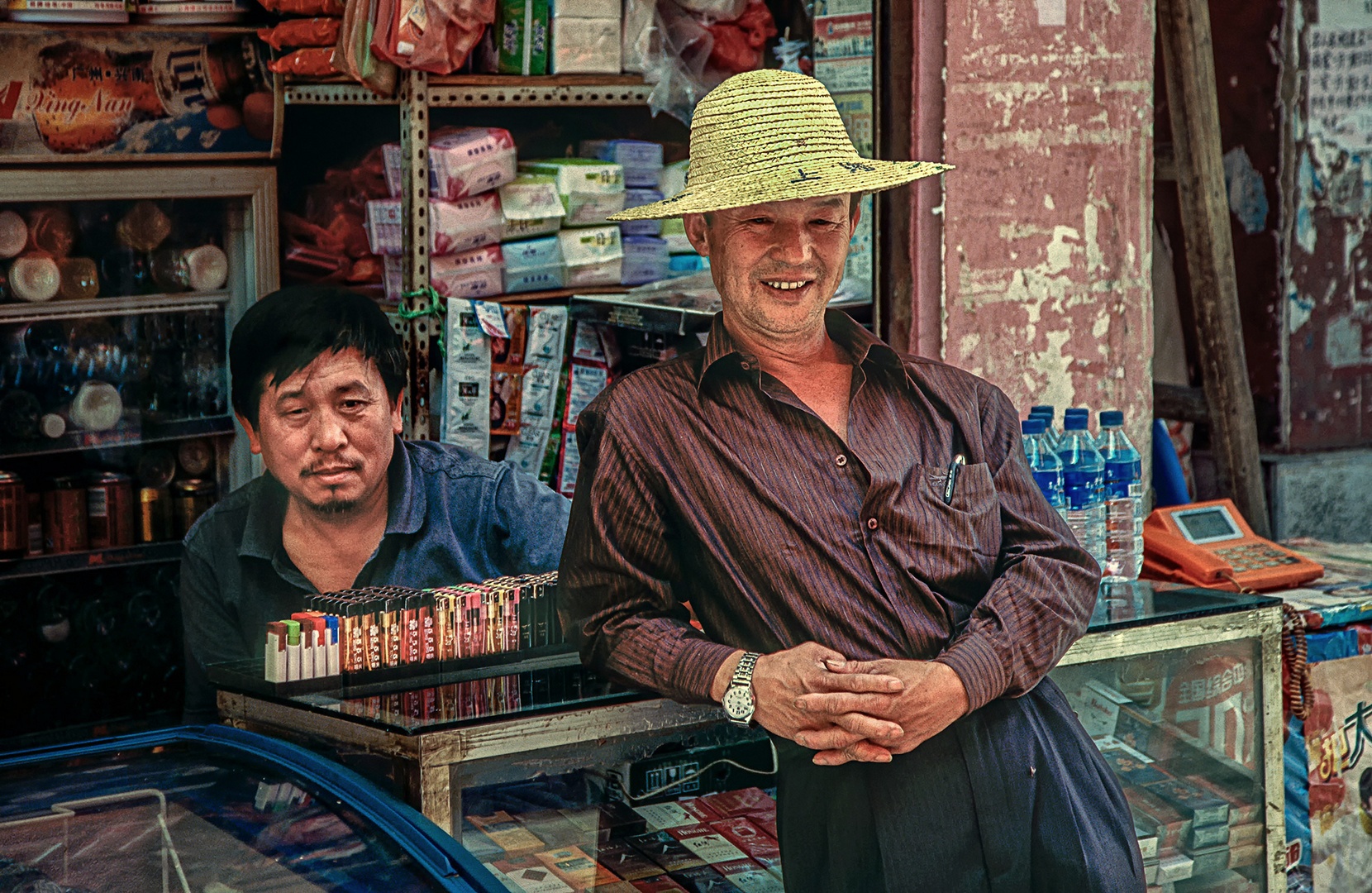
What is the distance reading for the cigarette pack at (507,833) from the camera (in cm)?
213

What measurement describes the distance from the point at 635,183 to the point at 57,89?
5.48 feet

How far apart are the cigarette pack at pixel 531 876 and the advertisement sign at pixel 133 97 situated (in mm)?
2659

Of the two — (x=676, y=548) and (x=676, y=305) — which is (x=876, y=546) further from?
(x=676, y=305)

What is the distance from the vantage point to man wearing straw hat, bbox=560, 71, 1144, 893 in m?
2.08

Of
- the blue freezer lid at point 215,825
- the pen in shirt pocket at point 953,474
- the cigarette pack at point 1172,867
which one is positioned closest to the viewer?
the blue freezer lid at point 215,825

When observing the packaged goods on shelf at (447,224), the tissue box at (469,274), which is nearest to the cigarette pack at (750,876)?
the tissue box at (469,274)

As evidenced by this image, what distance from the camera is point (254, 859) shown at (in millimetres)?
1683

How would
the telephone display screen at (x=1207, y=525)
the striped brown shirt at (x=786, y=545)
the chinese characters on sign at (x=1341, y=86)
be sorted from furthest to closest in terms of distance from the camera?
the chinese characters on sign at (x=1341, y=86)
the telephone display screen at (x=1207, y=525)
the striped brown shirt at (x=786, y=545)

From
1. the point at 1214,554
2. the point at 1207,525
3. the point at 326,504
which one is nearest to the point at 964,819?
the point at 326,504

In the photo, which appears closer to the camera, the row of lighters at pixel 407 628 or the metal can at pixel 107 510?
the row of lighters at pixel 407 628

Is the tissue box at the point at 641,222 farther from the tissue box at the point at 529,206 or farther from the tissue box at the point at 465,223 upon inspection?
the tissue box at the point at 465,223

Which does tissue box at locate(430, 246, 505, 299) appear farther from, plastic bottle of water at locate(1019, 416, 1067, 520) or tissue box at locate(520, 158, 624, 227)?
plastic bottle of water at locate(1019, 416, 1067, 520)

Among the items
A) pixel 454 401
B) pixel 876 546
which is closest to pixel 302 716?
pixel 876 546

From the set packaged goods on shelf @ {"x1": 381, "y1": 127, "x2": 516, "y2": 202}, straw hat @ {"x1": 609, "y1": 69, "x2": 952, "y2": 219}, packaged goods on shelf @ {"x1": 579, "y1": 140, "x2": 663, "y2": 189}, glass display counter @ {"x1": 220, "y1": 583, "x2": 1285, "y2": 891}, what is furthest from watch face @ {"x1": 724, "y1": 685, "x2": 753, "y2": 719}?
packaged goods on shelf @ {"x1": 579, "y1": 140, "x2": 663, "y2": 189}
